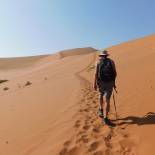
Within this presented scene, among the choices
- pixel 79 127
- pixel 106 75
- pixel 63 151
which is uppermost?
pixel 106 75

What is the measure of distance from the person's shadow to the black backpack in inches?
41.7

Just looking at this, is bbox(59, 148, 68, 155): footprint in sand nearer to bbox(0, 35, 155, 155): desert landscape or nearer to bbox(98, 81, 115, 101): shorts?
bbox(0, 35, 155, 155): desert landscape

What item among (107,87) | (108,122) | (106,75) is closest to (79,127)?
(108,122)

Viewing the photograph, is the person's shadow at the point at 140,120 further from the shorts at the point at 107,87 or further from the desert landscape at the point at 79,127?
the shorts at the point at 107,87

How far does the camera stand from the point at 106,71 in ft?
24.0

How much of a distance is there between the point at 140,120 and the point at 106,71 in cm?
143

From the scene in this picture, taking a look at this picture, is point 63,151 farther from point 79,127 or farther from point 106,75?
point 106,75

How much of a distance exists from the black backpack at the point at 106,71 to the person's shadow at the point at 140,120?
3.47 ft

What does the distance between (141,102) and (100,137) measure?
9.56 feet

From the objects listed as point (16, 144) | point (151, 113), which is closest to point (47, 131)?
point (16, 144)

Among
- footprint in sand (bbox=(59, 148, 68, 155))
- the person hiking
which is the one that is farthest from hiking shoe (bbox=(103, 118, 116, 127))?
footprint in sand (bbox=(59, 148, 68, 155))

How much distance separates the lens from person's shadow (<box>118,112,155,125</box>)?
22.7ft

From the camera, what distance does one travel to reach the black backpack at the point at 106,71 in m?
7.29

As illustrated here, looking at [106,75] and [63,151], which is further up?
[106,75]
